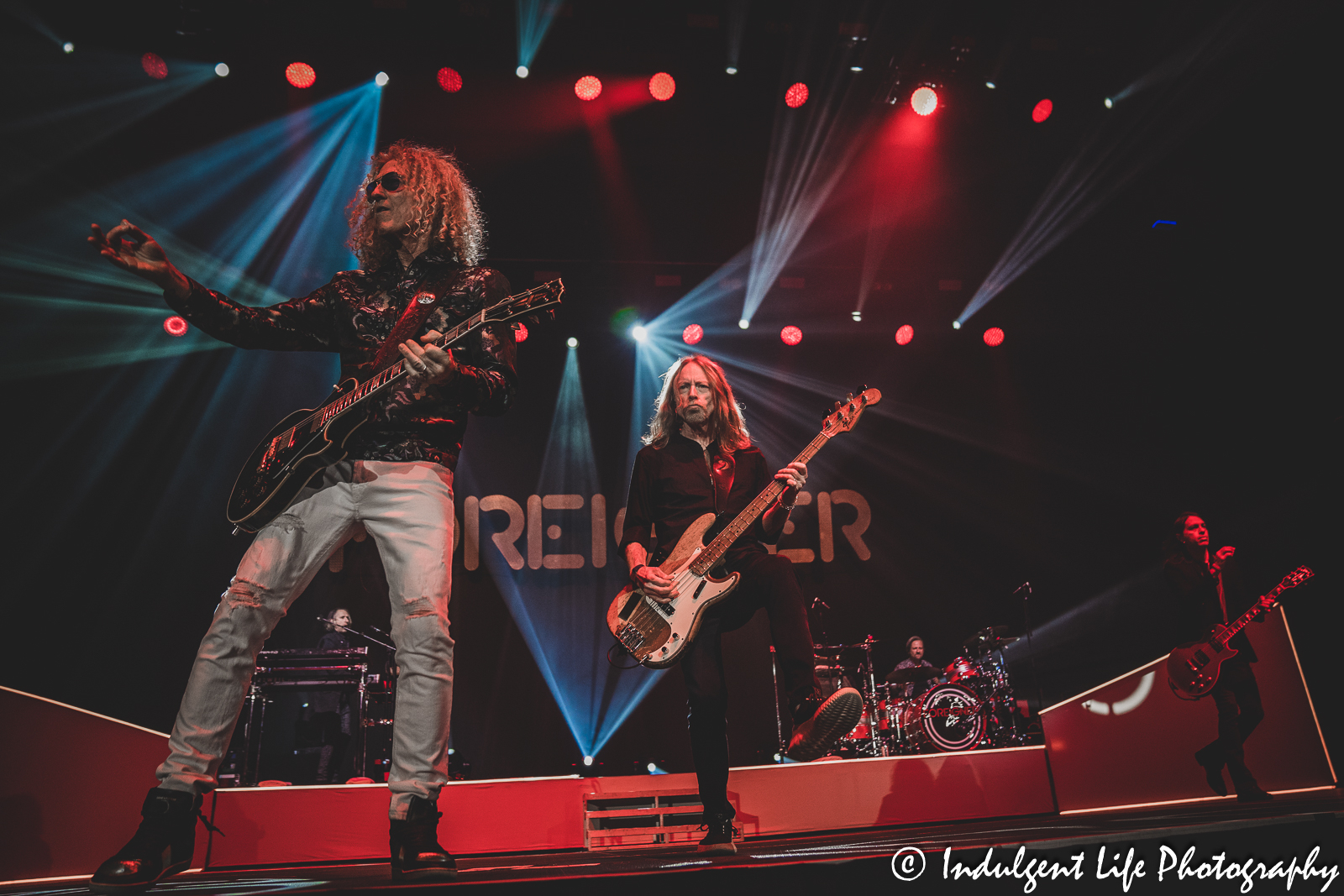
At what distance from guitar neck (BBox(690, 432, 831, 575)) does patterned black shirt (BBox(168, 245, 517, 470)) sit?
1.13 meters

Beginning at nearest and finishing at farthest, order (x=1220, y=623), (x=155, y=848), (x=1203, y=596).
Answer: (x=155, y=848)
(x=1220, y=623)
(x=1203, y=596)

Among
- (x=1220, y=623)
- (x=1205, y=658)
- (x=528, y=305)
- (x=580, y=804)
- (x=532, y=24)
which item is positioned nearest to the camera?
(x=528, y=305)

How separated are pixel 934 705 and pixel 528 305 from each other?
20.8 ft

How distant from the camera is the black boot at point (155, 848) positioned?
65.7 inches

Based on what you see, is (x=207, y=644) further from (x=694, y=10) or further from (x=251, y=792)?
(x=694, y=10)

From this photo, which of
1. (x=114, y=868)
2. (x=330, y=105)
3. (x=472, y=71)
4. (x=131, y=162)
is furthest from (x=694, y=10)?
(x=114, y=868)

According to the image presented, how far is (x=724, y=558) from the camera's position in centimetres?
310

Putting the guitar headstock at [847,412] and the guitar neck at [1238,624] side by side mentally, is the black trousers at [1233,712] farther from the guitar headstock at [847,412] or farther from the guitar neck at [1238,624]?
the guitar headstock at [847,412]

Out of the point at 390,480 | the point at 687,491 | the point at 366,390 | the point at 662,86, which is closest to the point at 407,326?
the point at 366,390

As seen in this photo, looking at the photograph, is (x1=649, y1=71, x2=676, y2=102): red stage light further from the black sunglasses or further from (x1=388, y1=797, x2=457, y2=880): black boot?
(x1=388, y1=797, x2=457, y2=880): black boot

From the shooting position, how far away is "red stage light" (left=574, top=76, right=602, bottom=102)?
5.57 metres

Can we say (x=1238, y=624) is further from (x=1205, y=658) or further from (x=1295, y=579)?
(x=1295, y=579)

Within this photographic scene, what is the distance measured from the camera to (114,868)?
66.2 inches

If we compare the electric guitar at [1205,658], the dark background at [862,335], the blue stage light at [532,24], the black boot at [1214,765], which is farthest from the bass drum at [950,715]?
the blue stage light at [532,24]
